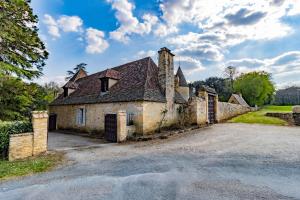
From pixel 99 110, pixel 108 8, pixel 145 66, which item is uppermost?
pixel 108 8

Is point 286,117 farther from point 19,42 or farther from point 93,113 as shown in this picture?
point 19,42

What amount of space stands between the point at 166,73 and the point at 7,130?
11.6m

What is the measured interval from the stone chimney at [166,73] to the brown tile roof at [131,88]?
1.66 feet

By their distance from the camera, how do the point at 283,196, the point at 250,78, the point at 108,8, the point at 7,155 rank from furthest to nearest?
the point at 250,78, the point at 108,8, the point at 7,155, the point at 283,196

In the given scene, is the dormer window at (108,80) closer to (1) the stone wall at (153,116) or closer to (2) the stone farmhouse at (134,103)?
(2) the stone farmhouse at (134,103)

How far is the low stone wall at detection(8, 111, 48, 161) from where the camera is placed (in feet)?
27.6

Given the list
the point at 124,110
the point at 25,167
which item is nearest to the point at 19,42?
the point at 124,110

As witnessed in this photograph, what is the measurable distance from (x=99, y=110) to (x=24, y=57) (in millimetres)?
7436

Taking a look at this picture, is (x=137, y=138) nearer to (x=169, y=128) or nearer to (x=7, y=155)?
(x=169, y=128)

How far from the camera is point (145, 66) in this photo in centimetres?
1773

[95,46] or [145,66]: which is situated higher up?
[95,46]

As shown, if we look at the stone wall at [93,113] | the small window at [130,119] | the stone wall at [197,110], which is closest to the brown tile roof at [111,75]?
the stone wall at [93,113]

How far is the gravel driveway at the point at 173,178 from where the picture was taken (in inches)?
178

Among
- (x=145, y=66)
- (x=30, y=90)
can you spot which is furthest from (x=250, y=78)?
(x=30, y=90)
